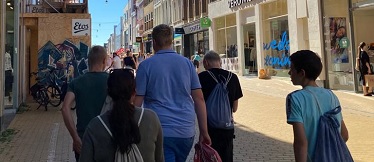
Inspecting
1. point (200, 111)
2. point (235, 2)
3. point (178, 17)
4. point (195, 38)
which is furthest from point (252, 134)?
point (178, 17)

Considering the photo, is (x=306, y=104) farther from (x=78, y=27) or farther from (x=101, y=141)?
(x=78, y=27)

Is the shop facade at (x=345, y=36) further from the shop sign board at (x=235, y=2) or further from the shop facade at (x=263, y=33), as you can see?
the shop sign board at (x=235, y=2)

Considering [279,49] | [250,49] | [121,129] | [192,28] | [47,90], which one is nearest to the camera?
[121,129]

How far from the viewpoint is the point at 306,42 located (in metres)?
16.9

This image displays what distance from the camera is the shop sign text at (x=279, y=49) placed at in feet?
60.4

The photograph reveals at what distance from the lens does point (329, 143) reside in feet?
7.82

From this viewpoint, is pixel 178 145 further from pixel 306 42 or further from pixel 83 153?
pixel 306 42

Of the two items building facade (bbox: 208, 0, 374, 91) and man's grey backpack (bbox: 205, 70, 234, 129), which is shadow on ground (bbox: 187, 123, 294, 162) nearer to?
man's grey backpack (bbox: 205, 70, 234, 129)

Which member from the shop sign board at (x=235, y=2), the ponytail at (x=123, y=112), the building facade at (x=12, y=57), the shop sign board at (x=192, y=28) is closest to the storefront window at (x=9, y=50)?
the building facade at (x=12, y=57)

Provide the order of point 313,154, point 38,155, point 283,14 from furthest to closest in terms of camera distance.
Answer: point 283,14, point 38,155, point 313,154

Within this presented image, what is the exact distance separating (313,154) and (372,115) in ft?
25.7

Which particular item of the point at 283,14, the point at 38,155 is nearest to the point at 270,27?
the point at 283,14

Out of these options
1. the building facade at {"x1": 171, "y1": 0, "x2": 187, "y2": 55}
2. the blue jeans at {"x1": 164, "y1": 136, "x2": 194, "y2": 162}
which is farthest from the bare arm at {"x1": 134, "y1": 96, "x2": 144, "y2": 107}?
the building facade at {"x1": 171, "y1": 0, "x2": 187, "y2": 55}

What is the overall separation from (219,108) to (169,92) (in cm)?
109
